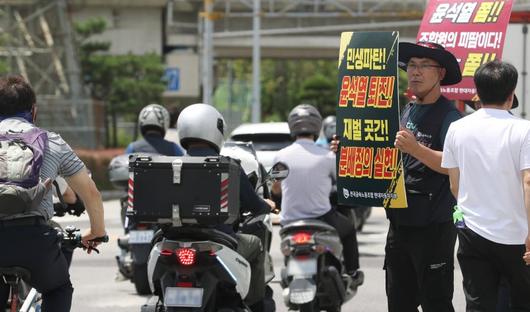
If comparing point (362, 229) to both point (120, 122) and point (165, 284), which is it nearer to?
point (165, 284)

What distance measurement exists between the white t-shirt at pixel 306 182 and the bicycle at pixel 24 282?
311 centimetres

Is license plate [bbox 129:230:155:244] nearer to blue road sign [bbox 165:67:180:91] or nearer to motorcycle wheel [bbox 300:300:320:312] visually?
motorcycle wheel [bbox 300:300:320:312]

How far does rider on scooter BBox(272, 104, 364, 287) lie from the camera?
33.1ft

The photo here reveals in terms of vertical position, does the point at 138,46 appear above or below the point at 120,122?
above

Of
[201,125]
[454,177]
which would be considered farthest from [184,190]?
[454,177]

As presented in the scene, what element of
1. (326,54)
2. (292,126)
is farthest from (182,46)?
(292,126)

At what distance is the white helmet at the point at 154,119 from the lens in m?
11.9

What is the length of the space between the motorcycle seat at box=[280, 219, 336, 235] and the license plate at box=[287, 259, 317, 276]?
26 centimetres

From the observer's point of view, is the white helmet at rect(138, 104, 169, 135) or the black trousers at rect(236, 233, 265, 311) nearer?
the black trousers at rect(236, 233, 265, 311)

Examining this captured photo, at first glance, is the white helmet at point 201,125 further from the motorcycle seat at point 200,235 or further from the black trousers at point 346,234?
the black trousers at point 346,234

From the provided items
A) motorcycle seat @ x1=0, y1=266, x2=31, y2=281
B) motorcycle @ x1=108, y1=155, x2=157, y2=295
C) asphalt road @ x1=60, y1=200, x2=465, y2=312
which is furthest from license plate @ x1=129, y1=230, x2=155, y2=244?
motorcycle seat @ x1=0, y1=266, x2=31, y2=281

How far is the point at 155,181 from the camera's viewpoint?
695cm

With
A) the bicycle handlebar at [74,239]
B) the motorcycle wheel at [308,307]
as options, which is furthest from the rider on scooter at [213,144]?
the motorcycle wheel at [308,307]

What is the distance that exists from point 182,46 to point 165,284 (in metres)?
48.5
